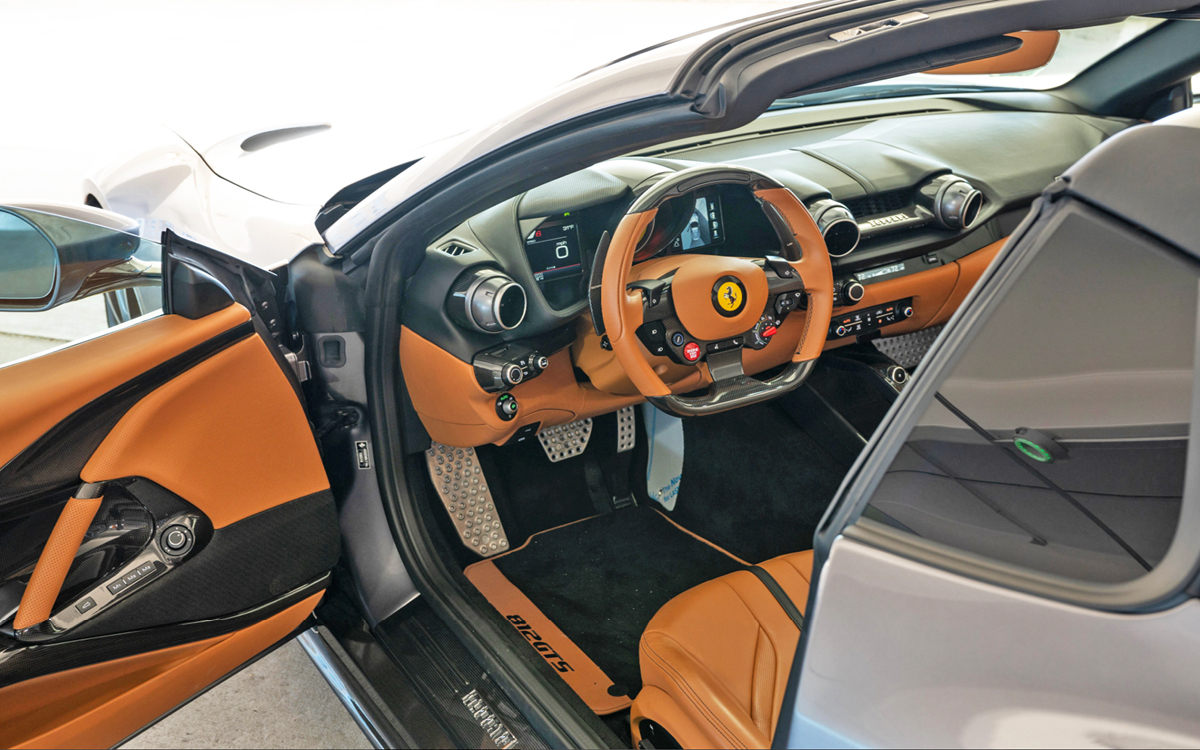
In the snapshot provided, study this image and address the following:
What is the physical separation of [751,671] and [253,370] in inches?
40.4

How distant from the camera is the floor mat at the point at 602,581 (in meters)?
1.83

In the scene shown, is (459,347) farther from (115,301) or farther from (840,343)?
(840,343)

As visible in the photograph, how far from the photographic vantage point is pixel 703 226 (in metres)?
1.77

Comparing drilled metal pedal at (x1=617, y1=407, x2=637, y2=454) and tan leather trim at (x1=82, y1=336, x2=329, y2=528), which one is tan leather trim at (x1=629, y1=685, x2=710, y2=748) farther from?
drilled metal pedal at (x1=617, y1=407, x2=637, y2=454)

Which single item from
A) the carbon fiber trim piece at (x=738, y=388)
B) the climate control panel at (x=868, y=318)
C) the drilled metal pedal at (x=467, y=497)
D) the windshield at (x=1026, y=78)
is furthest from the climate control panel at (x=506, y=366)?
the windshield at (x=1026, y=78)

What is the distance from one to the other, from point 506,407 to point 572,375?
9.0 inches

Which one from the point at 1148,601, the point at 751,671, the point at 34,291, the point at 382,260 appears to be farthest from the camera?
the point at 382,260

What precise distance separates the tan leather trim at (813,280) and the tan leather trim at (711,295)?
0.12m

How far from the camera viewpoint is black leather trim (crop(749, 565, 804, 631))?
1404 mm

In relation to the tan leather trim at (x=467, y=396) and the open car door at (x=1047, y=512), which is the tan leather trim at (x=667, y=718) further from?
the tan leather trim at (x=467, y=396)

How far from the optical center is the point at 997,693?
653mm

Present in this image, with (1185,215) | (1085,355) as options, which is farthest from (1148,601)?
(1185,215)

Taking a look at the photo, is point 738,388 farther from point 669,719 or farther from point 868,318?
point 669,719

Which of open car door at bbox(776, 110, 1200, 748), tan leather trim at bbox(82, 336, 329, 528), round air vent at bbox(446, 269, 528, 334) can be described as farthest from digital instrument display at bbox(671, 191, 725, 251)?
open car door at bbox(776, 110, 1200, 748)
